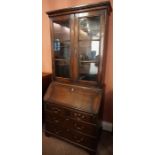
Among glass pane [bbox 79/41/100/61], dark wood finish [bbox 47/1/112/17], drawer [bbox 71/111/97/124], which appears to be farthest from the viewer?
glass pane [bbox 79/41/100/61]

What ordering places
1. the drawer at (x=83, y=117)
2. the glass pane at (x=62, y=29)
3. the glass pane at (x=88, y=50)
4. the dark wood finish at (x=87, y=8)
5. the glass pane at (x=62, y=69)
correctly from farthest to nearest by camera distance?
the glass pane at (x=62, y=69) < the glass pane at (x=62, y=29) < the glass pane at (x=88, y=50) < the drawer at (x=83, y=117) < the dark wood finish at (x=87, y=8)

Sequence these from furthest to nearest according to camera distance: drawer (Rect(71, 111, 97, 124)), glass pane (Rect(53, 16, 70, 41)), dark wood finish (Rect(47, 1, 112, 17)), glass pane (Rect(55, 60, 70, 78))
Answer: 1. glass pane (Rect(55, 60, 70, 78))
2. glass pane (Rect(53, 16, 70, 41))
3. drawer (Rect(71, 111, 97, 124))
4. dark wood finish (Rect(47, 1, 112, 17))

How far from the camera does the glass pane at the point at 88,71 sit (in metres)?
1.90

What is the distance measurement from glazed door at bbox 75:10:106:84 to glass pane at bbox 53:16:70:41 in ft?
0.62

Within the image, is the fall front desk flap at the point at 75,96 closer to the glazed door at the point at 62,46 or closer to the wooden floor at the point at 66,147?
the glazed door at the point at 62,46

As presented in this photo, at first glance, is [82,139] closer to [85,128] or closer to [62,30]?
[85,128]

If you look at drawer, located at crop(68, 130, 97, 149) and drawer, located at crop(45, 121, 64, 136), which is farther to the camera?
drawer, located at crop(45, 121, 64, 136)

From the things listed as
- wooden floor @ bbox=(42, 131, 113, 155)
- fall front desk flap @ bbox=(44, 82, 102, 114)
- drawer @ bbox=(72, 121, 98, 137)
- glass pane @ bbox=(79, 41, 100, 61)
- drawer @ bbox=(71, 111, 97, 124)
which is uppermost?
glass pane @ bbox=(79, 41, 100, 61)

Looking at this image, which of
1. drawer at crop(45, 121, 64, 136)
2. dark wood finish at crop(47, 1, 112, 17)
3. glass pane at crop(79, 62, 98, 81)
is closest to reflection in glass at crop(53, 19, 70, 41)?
dark wood finish at crop(47, 1, 112, 17)

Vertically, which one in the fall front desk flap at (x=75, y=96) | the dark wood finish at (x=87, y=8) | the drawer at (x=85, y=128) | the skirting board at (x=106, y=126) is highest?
the dark wood finish at (x=87, y=8)

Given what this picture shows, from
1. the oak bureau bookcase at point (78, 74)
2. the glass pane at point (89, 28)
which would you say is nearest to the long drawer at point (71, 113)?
the oak bureau bookcase at point (78, 74)

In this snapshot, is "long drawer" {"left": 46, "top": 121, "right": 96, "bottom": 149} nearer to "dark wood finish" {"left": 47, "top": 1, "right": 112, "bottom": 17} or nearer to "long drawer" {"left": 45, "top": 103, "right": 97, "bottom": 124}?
"long drawer" {"left": 45, "top": 103, "right": 97, "bottom": 124}

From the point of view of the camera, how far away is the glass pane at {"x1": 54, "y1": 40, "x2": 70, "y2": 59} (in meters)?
2.07
